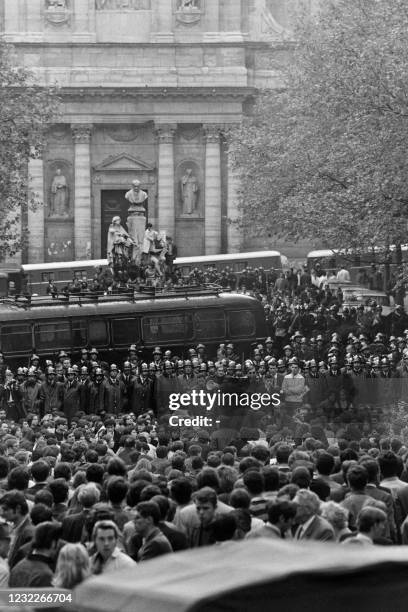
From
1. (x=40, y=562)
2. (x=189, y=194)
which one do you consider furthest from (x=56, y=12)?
(x=40, y=562)

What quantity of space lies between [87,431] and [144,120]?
6931 cm

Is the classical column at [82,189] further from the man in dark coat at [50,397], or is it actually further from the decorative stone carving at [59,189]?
the man in dark coat at [50,397]

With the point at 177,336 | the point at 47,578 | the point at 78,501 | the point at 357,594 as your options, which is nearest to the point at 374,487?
the point at 78,501

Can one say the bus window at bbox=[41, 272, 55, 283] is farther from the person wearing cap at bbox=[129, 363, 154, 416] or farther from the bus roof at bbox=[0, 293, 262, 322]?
the person wearing cap at bbox=[129, 363, 154, 416]

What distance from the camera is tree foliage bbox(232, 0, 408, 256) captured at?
43719 mm

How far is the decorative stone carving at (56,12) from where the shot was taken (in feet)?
305

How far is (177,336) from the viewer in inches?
1838

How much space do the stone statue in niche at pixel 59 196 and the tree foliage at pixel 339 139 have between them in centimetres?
2311

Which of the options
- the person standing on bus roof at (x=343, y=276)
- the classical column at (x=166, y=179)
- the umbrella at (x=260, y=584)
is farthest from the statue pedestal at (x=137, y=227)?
the umbrella at (x=260, y=584)

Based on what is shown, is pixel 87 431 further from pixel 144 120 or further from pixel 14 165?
pixel 144 120

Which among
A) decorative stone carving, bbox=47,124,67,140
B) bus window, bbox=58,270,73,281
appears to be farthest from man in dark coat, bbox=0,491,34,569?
decorative stone carving, bbox=47,124,67,140

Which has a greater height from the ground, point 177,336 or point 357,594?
point 357,594

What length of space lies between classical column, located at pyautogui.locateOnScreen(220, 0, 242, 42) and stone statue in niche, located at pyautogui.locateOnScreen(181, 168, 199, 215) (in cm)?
787

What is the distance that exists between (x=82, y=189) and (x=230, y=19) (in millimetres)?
12220
